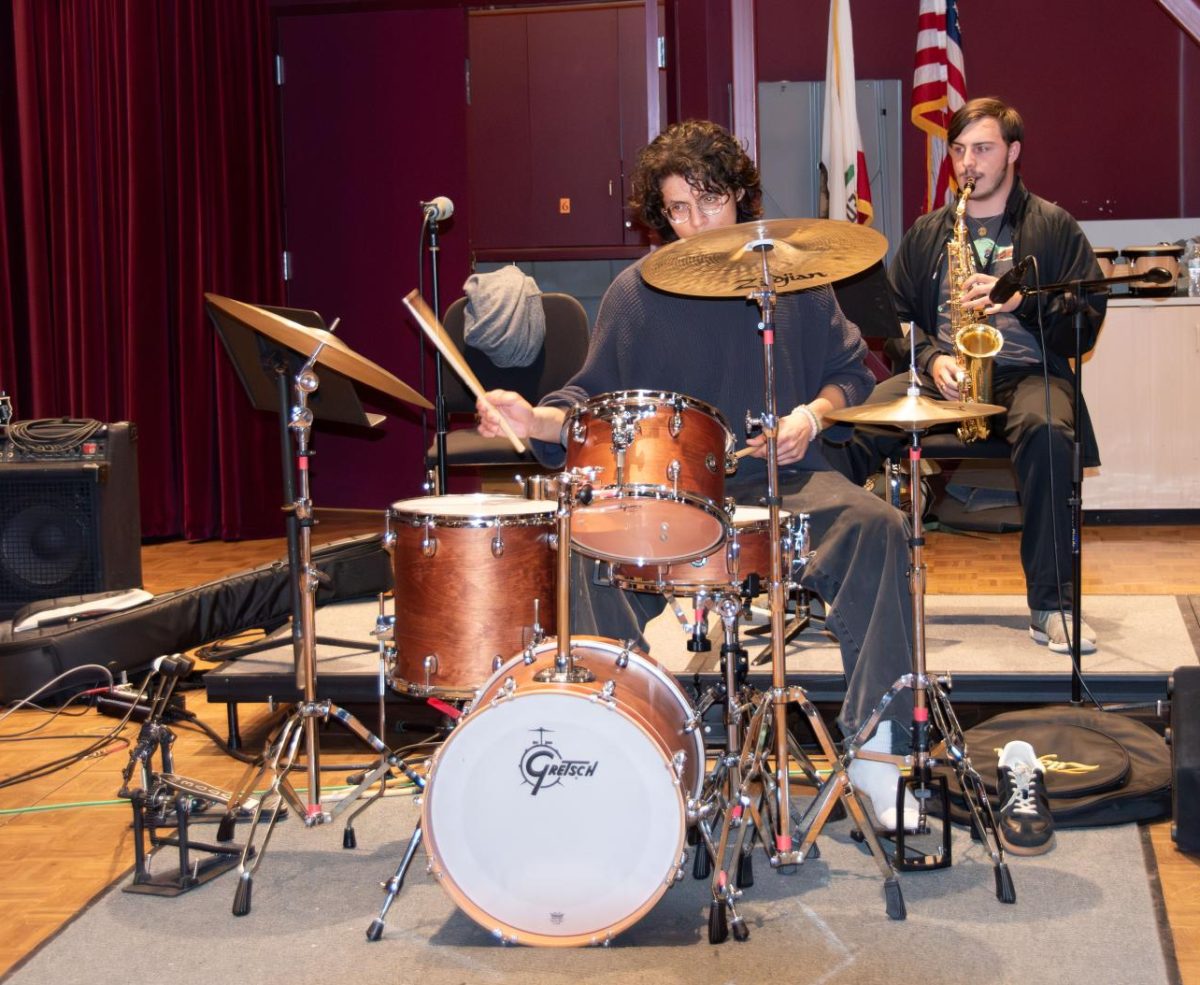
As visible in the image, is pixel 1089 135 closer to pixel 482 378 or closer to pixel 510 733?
pixel 482 378

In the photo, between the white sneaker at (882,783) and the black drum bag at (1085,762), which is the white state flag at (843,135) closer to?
the black drum bag at (1085,762)

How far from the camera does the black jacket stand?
3834 millimetres

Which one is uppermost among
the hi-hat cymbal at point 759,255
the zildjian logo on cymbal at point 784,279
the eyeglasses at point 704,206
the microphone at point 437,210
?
the microphone at point 437,210

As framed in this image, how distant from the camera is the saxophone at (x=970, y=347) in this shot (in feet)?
12.6

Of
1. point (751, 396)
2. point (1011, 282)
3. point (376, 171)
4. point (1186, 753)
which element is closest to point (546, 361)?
point (751, 396)

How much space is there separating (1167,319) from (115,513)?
4.67m

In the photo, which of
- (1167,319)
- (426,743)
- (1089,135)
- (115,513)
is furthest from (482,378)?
(1089,135)

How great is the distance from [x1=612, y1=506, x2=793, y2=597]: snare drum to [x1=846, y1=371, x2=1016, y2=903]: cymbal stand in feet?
0.82

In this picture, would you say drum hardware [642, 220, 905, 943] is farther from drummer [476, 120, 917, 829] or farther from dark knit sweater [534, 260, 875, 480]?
dark knit sweater [534, 260, 875, 480]

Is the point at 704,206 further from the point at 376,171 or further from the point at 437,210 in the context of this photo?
the point at 376,171

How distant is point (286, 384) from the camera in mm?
3457

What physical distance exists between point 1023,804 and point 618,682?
95 centimetres

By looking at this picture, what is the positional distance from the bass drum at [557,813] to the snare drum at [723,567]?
416 mm

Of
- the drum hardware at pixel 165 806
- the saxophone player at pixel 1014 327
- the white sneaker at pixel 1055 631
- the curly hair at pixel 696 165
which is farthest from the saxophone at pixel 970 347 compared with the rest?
the drum hardware at pixel 165 806
